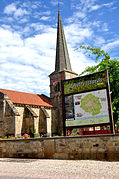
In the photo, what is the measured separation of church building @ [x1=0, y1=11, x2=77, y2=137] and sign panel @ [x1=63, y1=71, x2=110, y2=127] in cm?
1476

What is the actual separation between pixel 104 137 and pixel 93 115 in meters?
2.52

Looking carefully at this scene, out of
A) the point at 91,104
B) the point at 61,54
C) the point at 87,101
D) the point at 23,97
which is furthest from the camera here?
the point at 61,54

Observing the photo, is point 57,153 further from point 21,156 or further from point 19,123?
point 19,123

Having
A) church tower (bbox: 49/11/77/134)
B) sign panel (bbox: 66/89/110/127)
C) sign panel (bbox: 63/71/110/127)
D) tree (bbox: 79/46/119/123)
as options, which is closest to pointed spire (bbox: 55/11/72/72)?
church tower (bbox: 49/11/77/134)

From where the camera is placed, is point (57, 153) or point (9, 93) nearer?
point (57, 153)

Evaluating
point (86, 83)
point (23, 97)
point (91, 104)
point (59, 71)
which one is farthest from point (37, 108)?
point (91, 104)

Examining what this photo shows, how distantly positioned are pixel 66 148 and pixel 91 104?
3.35 meters

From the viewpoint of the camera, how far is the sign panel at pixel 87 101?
10.8 meters

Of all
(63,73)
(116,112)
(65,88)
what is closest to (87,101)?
(65,88)

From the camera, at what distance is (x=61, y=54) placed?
38.8m

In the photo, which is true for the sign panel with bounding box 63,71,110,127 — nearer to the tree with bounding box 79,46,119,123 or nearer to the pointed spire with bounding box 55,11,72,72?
the tree with bounding box 79,46,119,123

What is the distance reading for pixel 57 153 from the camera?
31.6ft

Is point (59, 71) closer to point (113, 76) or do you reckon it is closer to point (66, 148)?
point (113, 76)

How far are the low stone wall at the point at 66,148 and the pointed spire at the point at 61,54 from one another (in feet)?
91.3
